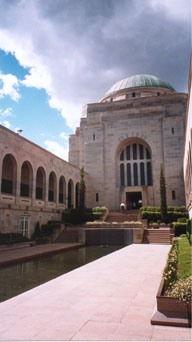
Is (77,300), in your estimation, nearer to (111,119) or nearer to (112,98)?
(111,119)

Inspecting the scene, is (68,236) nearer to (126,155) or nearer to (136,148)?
(126,155)

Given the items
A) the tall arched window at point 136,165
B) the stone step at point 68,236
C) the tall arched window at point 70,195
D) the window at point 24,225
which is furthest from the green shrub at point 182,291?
the tall arched window at point 136,165

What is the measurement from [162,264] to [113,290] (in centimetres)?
459

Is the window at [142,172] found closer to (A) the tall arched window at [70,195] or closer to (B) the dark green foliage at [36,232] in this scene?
(A) the tall arched window at [70,195]

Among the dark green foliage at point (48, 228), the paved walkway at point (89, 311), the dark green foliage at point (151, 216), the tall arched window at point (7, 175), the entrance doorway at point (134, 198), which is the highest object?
the tall arched window at point (7, 175)

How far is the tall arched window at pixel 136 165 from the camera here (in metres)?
35.8

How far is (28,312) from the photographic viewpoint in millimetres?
5348

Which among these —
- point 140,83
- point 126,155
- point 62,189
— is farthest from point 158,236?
point 140,83

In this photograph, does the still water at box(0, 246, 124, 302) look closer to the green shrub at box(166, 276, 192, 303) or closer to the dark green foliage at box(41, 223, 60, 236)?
the green shrub at box(166, 276, 192, 303)

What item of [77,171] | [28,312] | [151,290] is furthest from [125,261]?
[77,171]

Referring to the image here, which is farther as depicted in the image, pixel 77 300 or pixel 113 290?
pixel 113 290

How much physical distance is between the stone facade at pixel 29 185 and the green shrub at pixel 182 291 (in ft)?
54.7

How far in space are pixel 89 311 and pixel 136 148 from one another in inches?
1293

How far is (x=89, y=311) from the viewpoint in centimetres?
536
